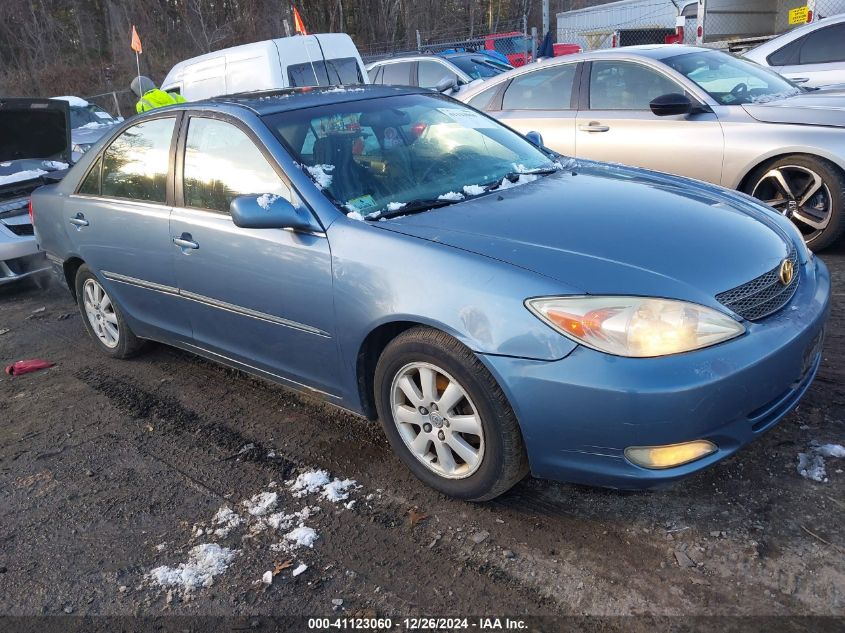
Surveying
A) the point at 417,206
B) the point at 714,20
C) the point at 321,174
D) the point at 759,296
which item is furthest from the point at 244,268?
the point at 714,20

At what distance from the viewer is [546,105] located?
656 cm

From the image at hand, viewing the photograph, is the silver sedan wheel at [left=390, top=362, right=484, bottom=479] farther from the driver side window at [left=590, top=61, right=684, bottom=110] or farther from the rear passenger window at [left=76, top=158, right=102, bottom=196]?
the driver side window at [left=590, top=61, right=684, bottom=110]

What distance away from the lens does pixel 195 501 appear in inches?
122

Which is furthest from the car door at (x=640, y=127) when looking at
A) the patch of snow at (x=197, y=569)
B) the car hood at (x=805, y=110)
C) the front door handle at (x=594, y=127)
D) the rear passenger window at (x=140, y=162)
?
the patch of snow at (x=197, y=569)

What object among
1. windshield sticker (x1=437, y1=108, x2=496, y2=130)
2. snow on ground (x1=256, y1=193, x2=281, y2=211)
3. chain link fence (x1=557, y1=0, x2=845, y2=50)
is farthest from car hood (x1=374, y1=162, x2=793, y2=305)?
chain link fence (x1=557, y1=0, x2=845, y2=50)

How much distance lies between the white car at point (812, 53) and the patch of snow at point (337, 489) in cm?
714

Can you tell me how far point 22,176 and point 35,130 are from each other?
18.1 inches

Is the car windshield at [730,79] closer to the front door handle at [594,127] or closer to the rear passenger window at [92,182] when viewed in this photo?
the front door handle at [594,127]

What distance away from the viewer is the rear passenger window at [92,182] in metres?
4.45


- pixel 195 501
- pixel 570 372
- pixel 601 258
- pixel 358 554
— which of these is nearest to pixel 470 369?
pixel 570 372

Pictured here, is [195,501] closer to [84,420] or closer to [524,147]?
[84,420]

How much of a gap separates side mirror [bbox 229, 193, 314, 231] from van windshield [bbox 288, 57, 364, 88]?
7.29 meters

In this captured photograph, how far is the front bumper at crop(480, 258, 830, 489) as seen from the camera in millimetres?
2289

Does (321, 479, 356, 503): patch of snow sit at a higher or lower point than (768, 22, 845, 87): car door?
lower
